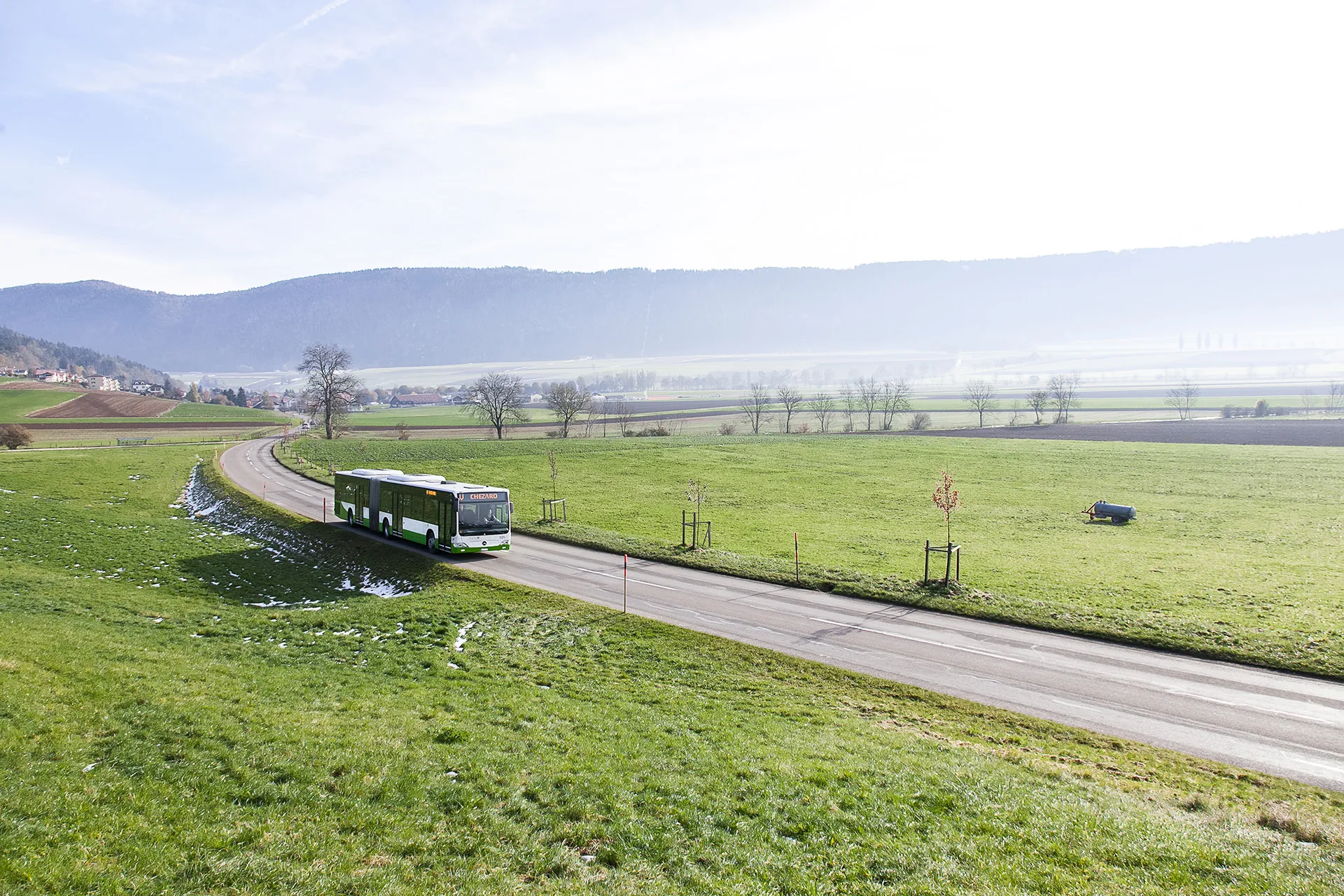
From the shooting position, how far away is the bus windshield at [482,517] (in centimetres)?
3369

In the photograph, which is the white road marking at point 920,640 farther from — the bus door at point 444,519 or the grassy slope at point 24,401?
the grassy slope at point 24,401

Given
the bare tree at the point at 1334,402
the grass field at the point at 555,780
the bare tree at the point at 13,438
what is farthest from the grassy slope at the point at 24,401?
the bare tree at the point at 1334,402

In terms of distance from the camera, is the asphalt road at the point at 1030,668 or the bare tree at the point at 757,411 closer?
the asphalt road at the point at 1030,668

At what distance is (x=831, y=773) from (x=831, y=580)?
17877mm

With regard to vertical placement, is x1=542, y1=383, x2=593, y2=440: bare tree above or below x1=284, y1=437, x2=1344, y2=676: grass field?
above

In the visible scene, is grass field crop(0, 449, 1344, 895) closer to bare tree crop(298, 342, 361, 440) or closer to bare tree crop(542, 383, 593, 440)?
bare tree crop(298, 342, 361, 440)

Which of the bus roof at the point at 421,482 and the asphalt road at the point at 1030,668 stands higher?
the bus roof at the point at 421,482

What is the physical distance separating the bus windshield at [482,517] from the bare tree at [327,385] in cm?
6839

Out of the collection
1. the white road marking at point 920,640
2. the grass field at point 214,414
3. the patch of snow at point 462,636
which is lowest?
the white road marking at point 920,640

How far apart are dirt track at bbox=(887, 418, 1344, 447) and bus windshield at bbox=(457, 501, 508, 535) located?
3163 inches

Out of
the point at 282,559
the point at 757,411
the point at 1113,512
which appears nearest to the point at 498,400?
the point at 757,411

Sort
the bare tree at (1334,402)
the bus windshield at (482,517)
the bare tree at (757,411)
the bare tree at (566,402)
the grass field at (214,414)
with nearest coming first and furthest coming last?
the bus windshield at (482,517) → the bare tree at (566,402) → the bare tree at (757,411) → the grass field at (214,414) → the bare tree at (1334,402)

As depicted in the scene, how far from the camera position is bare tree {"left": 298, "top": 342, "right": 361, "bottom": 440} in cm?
9544

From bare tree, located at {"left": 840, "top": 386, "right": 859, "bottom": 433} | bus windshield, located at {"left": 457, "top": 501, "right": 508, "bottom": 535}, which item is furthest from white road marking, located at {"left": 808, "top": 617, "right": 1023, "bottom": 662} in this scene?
bare tree, located at {"left": 840, "top": 386, "right": 859, "bottom": 433}
